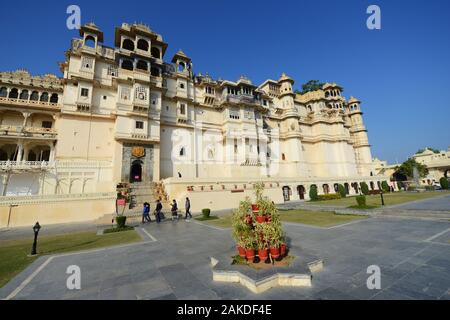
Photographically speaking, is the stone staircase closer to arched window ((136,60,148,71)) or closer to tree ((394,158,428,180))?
arched window ((136,60,148,71))

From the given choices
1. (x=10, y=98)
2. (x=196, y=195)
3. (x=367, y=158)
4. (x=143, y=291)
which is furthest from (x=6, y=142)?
(x=367, y=158)

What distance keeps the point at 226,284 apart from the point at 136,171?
26314 millimetres

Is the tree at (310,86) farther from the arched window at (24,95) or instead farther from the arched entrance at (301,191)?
the arched window at (24,95)

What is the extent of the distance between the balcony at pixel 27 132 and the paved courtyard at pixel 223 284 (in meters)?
25.7

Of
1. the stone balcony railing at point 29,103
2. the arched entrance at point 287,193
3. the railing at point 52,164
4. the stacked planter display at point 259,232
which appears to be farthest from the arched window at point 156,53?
the stacked planter display at point 259,232

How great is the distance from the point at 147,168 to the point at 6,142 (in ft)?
58.4

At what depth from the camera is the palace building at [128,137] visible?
2256 cm

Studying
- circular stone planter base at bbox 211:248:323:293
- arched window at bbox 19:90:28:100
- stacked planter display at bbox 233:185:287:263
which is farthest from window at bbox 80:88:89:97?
circular stone planter base at bbox 211:248:323:293

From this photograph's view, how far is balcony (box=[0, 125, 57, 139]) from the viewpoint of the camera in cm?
2414

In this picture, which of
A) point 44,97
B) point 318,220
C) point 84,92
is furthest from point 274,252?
point 44,97

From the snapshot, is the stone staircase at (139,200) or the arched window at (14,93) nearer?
the stone staircase at (139,200)

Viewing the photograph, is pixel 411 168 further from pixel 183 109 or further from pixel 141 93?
pixel 141 93

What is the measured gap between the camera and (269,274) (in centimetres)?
437
